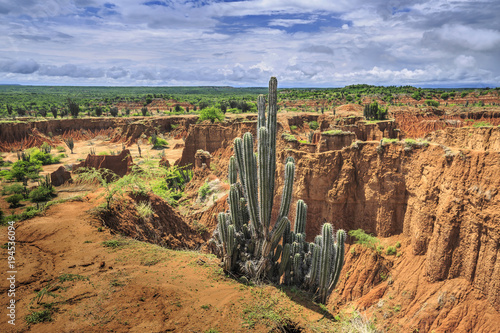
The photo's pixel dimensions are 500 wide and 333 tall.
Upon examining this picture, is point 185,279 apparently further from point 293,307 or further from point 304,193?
point 304,193

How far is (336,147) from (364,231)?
675 cm

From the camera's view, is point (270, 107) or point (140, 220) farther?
point (140, 220)

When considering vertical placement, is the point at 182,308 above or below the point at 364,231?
above

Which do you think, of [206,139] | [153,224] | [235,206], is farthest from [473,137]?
[206,139]

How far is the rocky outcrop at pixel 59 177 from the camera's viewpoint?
91.1 ft

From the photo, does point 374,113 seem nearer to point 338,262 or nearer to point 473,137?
point 473,137

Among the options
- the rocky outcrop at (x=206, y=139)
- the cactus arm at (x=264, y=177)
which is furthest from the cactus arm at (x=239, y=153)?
the rocky outcrop at (x=206, y=139)

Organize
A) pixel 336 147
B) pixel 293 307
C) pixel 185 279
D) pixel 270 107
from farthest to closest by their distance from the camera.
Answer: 1. pixel 336 147
2. pixel 270 107
3. pixel 185 279
4. pixel 293 307

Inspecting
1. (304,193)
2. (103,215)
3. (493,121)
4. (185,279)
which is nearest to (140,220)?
(103,215)

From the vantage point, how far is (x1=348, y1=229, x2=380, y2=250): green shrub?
17.5m

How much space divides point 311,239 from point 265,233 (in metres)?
11.0

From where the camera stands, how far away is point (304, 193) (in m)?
20.0

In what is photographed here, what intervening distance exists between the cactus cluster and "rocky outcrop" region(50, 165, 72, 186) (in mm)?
23956

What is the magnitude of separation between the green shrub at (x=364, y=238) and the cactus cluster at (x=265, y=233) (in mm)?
7981
